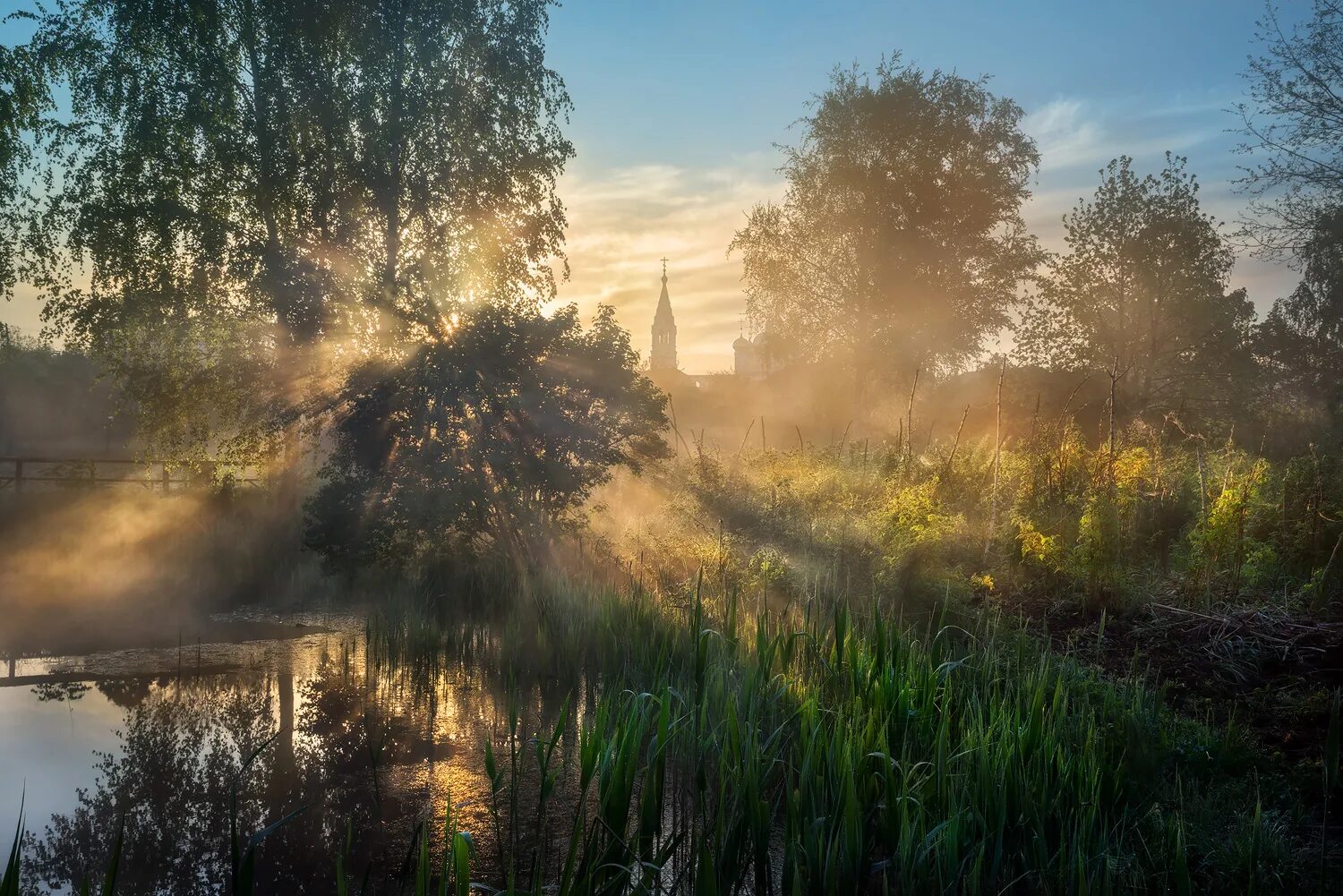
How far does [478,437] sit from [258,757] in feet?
18.2

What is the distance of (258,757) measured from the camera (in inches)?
201

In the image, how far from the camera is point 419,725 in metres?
5.75

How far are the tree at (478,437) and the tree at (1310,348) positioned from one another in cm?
1955

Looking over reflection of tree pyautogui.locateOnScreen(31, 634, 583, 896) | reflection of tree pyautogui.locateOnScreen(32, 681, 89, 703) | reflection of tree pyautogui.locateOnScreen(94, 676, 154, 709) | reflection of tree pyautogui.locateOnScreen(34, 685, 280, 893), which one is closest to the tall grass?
reflection of tree pyautogui.locateOnScreen(31, 634, 583, 896)

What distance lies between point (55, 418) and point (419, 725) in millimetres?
45305

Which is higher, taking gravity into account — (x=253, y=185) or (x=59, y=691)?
(x=253, y=185)

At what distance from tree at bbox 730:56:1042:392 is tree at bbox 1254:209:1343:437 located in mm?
7258

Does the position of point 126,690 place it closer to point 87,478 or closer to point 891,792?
point 891,792

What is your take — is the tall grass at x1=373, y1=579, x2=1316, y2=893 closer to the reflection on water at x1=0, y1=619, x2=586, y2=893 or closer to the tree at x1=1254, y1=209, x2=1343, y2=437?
the reflection on water at x1=0, y1=619, x2=586, y2=893

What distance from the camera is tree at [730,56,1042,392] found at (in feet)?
87.2

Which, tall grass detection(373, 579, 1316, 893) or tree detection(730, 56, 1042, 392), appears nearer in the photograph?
tall grass detection(373, 579, 1316, 893)

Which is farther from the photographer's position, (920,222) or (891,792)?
(920,222)

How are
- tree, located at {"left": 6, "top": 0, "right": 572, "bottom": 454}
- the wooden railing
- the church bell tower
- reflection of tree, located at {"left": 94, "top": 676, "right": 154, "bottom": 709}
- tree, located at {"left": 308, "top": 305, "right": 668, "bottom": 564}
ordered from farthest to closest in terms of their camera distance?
the church bell tower → the wooden railing → tree, located at {"left": 6, "top": 0, "right": 572, "bottom": 454} → tree, located at {"left": 308, "top": 305, "right": 668, "bottom": 564} → reflection of tree, located at {"left": 94, "top": 676, "right": 154, "bottom": 709}

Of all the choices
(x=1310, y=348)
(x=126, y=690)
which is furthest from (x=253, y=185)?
(x=1310, y=348)
